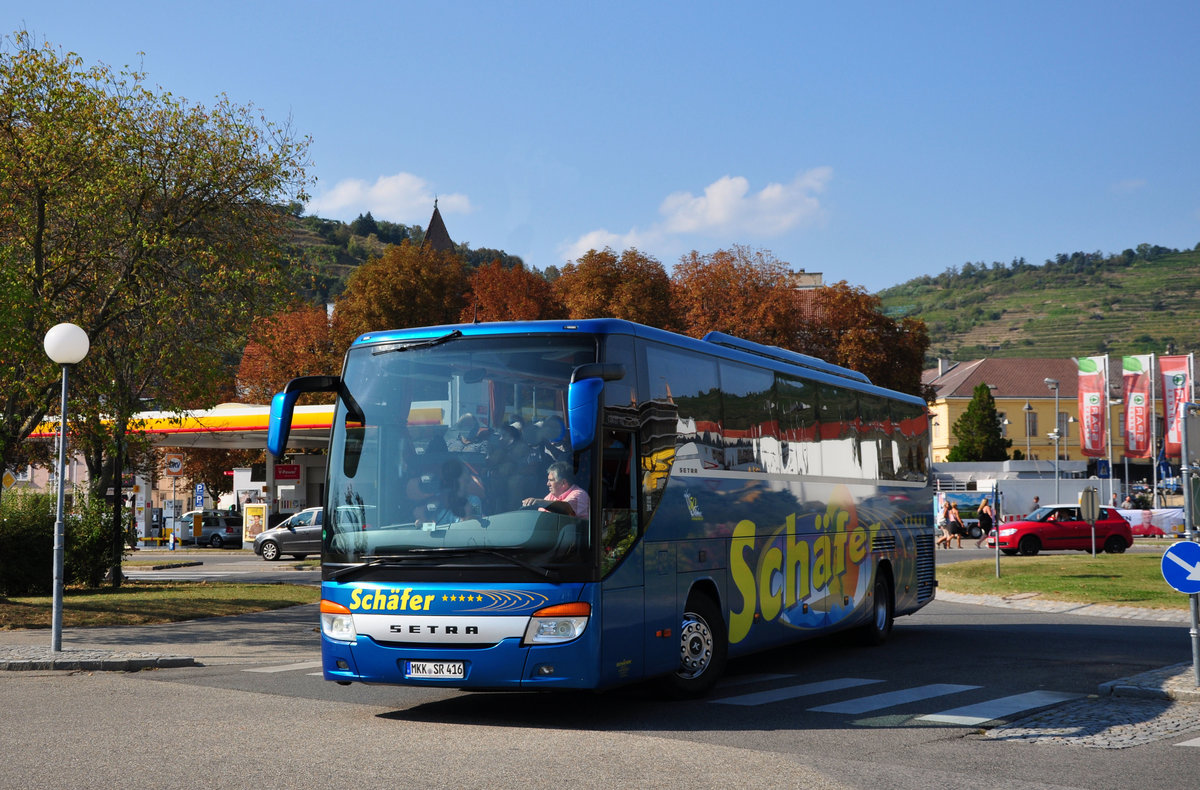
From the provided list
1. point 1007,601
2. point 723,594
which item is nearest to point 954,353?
point 1007,601

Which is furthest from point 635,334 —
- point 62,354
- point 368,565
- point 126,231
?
point 126,231

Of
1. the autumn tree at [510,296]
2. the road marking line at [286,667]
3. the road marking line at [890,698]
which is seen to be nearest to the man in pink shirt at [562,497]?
the road marking line at [890,698]

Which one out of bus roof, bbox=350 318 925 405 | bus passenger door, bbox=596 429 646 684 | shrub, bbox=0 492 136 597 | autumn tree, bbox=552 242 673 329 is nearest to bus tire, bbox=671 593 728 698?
bus passenger door, bbox=596 429 646 684

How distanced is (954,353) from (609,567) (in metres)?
189

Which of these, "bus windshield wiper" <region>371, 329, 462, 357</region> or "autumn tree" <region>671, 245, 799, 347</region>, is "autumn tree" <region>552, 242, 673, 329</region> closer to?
"autumn tree" <region>671, 245, 799, 347</region>

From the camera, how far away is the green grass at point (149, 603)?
18531 millimetres

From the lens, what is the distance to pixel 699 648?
10.8 meters

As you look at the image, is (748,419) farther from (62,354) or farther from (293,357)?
(293,357)

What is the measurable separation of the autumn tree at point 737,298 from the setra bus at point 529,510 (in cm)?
4191

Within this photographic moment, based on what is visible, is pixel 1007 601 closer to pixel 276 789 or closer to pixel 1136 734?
pixel 1136 734

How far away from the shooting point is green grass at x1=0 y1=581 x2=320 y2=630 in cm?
1853

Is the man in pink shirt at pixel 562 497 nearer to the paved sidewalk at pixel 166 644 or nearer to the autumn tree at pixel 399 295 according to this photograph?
the paved sidewalk at pixel 166 644

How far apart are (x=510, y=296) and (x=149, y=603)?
39031 mm

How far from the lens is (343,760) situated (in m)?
7.73
